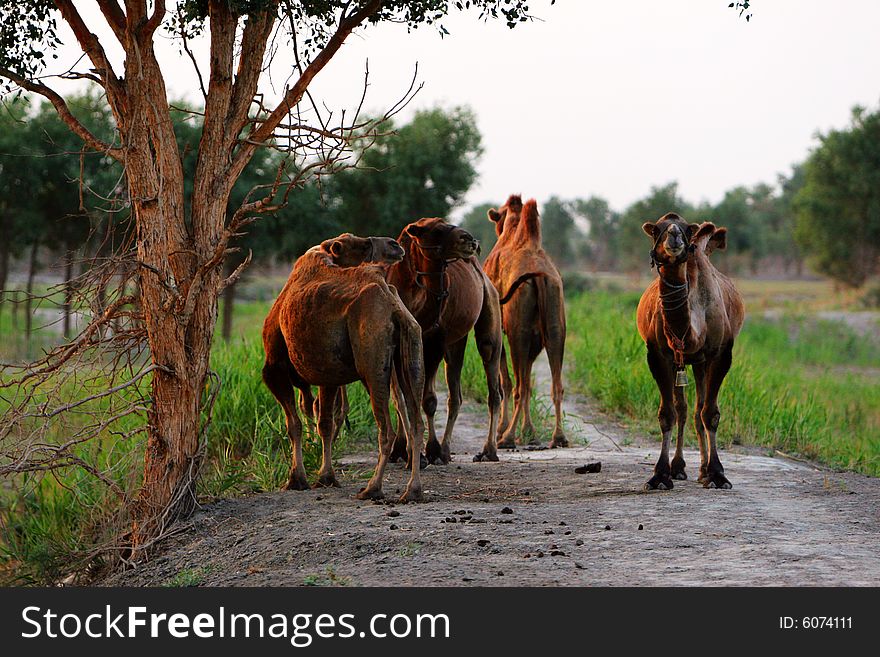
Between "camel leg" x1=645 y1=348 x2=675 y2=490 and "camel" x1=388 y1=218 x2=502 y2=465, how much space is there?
1563mm

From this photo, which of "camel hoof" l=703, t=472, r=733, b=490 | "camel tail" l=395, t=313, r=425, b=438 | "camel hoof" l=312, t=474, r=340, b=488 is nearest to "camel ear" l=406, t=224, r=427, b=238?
"camel tail" l=395, t=313, r=425, b=438

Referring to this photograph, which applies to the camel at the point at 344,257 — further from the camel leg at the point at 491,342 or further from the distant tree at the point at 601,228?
the distant tree at the point at 601,228

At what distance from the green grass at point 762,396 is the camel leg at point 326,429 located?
4.58 metres

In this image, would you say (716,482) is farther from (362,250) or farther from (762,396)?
(762,396)

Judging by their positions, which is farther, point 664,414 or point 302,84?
point 664,414

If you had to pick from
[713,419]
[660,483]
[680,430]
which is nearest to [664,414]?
[680,430]

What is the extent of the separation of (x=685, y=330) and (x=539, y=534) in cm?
194

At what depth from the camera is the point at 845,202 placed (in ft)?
145

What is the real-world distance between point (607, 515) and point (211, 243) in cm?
312

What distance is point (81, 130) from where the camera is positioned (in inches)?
287

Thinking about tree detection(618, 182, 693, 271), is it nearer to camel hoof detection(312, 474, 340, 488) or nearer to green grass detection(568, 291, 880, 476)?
green grass detection(568, 291, 880, 476)

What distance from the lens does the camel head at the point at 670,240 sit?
7.09m

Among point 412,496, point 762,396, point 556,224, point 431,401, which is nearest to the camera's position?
point 412,496
